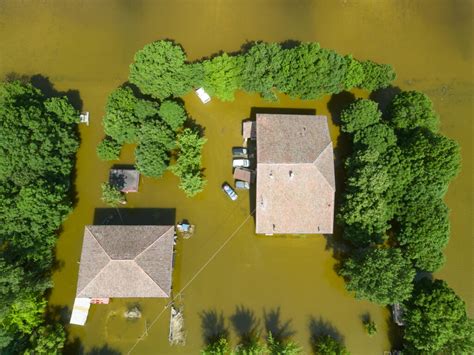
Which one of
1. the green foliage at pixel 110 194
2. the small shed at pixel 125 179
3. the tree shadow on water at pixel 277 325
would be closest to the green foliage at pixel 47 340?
the green foliage at pixel 110 194

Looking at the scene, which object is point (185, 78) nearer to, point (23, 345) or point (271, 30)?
point (271, 30)

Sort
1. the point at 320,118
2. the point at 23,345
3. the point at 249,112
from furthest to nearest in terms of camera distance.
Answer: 1. the point at 249,112
2. the point at 320,118
3. the point at 23,345

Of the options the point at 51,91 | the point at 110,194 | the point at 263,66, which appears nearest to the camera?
the point at 110,194

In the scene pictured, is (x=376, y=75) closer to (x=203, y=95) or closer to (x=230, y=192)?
(x=203, y=95)

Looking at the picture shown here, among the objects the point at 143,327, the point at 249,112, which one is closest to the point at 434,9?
the point at 249,112

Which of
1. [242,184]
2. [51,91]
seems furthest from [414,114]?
[51,91]

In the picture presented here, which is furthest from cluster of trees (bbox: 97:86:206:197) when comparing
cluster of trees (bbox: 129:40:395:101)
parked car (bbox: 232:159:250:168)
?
parked car (bbox: 232:159:250:168)
